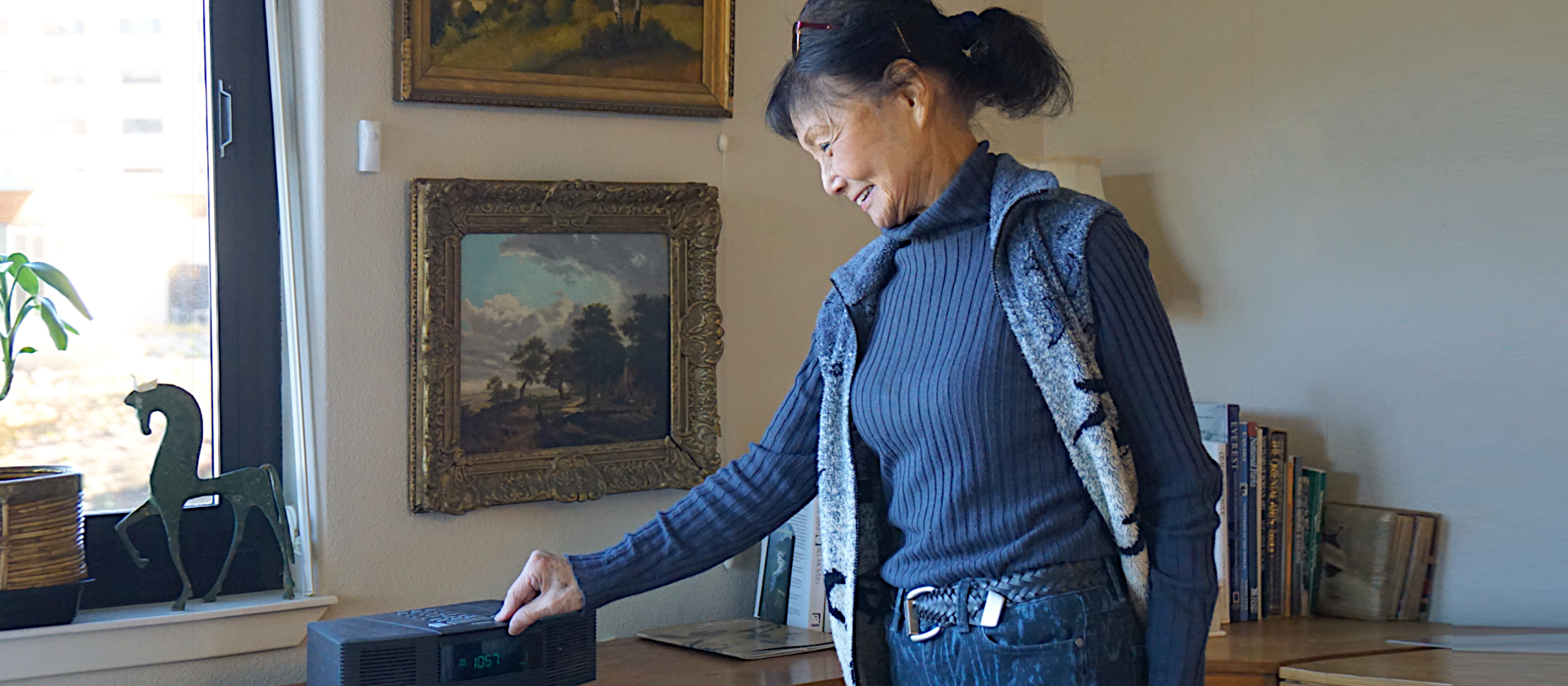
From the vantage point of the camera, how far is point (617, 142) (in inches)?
81.3

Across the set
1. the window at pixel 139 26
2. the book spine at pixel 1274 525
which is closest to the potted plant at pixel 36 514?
the window at pixel 139 26

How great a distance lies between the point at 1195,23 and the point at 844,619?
4.83 feet

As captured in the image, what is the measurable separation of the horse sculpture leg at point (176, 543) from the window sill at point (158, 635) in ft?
0.06

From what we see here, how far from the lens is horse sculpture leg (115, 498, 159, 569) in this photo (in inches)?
69.4

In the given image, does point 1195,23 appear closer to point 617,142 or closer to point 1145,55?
point 1145,55

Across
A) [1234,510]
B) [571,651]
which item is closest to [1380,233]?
[1234,510]

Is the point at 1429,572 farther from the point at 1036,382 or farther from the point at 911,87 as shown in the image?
the point at 911,87

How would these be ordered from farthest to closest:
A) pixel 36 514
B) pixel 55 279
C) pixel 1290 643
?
pixel 1290 643 < pixel 55 279 < pixel 36 514

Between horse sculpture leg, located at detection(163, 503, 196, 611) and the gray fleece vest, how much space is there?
946 millimetres

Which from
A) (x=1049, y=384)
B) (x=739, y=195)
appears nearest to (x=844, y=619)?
(x=1049, y=384)

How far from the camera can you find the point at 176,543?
177cm

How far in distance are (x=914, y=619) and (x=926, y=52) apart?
22.4 inches

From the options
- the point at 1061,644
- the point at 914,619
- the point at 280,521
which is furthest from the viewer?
the point at 280,521

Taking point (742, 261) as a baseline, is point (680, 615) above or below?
below
